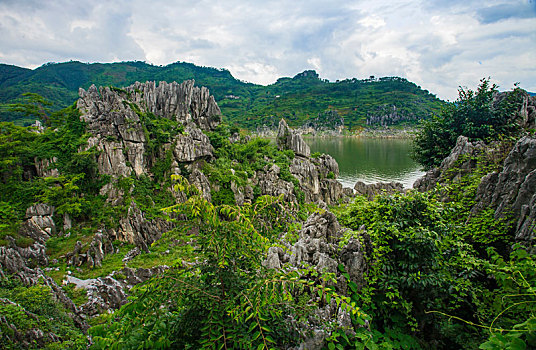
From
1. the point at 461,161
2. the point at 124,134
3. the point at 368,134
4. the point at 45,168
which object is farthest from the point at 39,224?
the point at 368,134

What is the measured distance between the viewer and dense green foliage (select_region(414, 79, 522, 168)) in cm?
1290

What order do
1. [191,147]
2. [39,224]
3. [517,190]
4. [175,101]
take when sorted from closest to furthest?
1. [517,190]
2. [39,224]
3. [191,147]
4. [175,101]

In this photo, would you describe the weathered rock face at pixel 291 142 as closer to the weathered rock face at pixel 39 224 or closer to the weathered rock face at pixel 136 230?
the weathered rock face at pixel 136 230

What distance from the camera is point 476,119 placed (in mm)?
13375

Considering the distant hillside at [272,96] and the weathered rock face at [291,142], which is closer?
the weathered rock face at [291,142]

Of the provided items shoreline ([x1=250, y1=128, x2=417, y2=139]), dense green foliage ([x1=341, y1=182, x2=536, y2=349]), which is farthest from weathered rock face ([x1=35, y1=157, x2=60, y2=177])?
shoreline ([x1=250, y1=128, x2=417, y2=139])

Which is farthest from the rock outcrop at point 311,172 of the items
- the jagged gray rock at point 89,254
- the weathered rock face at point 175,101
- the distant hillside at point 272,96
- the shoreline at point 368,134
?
the shoreline at point 368,134

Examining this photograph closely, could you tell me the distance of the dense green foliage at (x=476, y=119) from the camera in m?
12.9

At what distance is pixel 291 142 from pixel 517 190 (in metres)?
27.2

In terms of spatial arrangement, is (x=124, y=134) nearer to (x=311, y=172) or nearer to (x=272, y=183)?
(x=272, y=183)

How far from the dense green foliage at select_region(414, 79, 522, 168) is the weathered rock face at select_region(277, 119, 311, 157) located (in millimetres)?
17693

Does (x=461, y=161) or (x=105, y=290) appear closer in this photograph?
(x=461, y=161)

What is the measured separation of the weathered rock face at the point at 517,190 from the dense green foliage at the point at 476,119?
802cm

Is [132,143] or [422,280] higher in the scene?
[132,143]
